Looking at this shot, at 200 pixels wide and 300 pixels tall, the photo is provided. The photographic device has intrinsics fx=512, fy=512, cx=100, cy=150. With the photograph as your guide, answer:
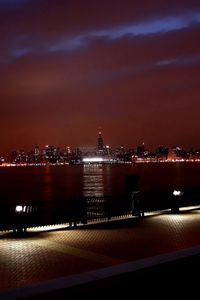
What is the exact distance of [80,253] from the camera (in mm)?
15234

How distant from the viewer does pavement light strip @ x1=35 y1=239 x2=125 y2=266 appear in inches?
557

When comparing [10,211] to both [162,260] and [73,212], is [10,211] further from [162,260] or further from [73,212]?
[162,260]

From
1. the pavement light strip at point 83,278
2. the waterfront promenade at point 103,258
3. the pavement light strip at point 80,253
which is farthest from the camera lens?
the pavement light strip at point 80,253

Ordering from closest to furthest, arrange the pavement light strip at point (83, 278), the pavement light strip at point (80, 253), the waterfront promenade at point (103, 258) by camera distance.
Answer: the pavement light strip at point (83, 278) → the waterfront promenade at point (103, 258) → the pavement light strip at point (80, 253)

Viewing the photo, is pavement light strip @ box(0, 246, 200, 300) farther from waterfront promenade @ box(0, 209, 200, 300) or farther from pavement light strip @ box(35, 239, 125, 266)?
pavement light strip @ box(35, 239, 125, 266)

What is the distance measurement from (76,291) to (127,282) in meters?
1.34

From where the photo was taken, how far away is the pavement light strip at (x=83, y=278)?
9.27m

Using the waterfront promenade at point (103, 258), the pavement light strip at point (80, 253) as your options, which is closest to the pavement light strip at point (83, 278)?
the waterfront promenade at point (103, 258)

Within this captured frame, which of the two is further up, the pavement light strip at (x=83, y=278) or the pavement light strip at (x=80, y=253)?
the pavement light strip at (x=83, y=278)

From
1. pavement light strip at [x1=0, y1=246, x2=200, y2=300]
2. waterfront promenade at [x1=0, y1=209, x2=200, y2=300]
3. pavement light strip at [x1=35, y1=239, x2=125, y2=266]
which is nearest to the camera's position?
pavement light strip at [x1=0, y1=246, x2=200, y2=300]

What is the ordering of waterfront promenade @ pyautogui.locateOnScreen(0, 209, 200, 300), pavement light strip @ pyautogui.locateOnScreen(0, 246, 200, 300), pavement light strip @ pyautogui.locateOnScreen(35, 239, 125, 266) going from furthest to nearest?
pavement light strip @ pyautogui.locateOnScreen(35, 239, 125, 266)
waterfront promenade @ pyautogui.locateOnScreen(0, 209, 200, 300)
pavement light strip @ pyautogui.locateOnScreen(0, 246, 200, 300)

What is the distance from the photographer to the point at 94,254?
15094 mm

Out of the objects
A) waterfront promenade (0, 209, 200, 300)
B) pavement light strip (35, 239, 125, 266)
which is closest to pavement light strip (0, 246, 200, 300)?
waterfront promenade (0, 209, 200, 300)

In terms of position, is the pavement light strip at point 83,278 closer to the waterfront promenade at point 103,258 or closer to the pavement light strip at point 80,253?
the waterfront promenade at point 103,258
